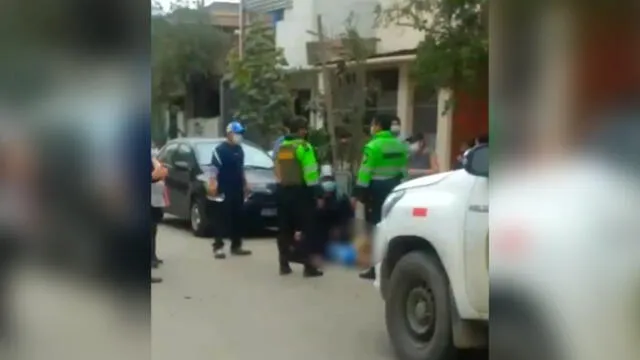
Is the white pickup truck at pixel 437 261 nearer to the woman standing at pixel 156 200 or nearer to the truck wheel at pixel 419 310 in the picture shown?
the truck wheel at pixel 419 310

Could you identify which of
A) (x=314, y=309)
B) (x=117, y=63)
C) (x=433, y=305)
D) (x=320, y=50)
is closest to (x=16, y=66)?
(x=117, y=63)

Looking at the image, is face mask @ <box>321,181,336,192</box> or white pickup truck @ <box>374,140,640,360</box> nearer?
white pickup truck @ <box>374,140,640,360</box>

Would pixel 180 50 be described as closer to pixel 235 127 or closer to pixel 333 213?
pixel 235 127

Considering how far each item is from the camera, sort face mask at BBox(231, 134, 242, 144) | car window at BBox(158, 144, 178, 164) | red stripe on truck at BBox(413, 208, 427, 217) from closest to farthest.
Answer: car window at BBox(158, 144, 178, 164)
face mask at BBox(231, 134, 242, 144)
red stripe on truck at BBox(413, 208, 427, 217)

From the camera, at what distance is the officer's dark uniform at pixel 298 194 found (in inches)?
109

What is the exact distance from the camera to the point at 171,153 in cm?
269

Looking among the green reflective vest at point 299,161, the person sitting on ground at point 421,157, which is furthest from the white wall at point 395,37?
the green reflective vest at point 299,161

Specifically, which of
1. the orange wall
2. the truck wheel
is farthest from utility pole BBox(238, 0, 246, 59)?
the truck wheel

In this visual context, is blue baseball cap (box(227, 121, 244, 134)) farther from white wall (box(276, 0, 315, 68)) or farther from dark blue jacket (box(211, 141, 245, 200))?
white wall (box(276, 0, 315, 68))

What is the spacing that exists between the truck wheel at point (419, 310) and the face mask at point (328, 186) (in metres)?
0.41

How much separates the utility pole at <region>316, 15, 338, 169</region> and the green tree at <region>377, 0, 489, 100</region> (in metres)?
0.19

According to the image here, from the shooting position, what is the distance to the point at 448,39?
2.71 metres

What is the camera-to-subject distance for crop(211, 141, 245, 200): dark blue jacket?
273cm

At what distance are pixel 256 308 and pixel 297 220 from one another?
31 cm
